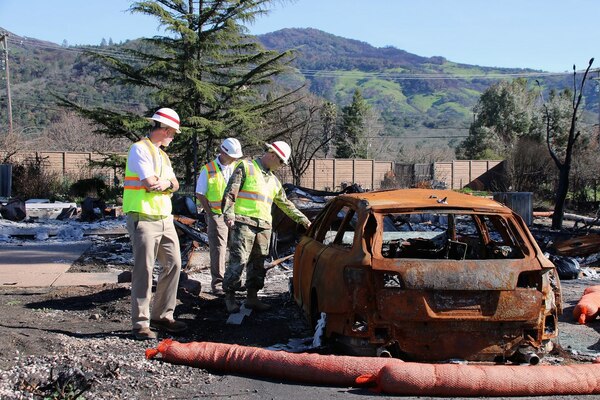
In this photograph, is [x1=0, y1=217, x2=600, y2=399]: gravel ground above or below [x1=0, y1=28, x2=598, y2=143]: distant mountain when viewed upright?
below

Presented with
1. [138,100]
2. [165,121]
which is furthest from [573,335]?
[138,100]

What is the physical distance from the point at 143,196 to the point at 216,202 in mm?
2781

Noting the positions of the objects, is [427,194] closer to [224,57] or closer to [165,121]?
[165,121]

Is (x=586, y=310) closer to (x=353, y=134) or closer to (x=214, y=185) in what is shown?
(x=214, y=185)

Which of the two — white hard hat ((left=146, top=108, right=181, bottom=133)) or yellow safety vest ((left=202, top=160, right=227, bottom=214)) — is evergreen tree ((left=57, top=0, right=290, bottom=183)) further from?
white hard hat ((left=146, top=108, right=181, bottom=133))

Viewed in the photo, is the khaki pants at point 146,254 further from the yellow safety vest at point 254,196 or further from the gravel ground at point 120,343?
the yellow safety vest at point 254,196

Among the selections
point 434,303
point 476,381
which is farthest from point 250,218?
point 476,381

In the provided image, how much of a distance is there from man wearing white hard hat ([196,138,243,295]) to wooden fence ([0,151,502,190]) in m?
24.0

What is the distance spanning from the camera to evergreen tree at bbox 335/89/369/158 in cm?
5156

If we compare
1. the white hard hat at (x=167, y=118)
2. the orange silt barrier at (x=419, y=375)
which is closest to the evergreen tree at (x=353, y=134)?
the white hard hat at (x=167, y=118)

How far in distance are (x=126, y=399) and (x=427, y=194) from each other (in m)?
3.04

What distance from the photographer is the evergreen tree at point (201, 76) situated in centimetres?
2447

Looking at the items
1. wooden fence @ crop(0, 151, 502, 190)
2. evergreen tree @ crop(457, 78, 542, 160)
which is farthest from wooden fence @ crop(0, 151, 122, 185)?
evergreen tree @ crop(457, 78, 542, 160)

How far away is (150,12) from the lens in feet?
79.8
